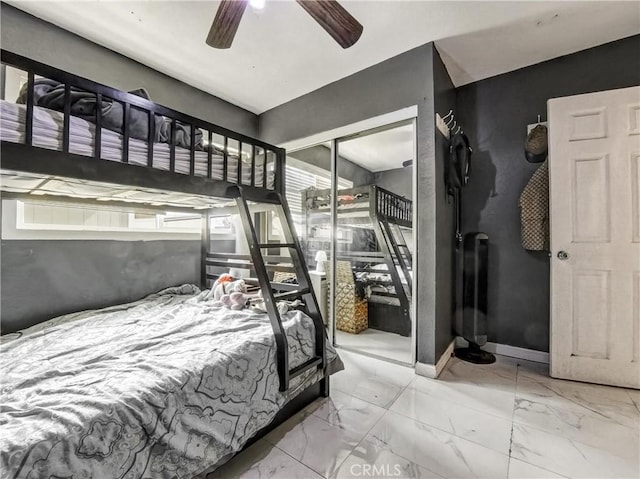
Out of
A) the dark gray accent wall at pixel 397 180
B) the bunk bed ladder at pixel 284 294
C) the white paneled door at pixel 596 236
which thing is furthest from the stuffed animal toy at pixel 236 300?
the white paneled door at pixel 596 236

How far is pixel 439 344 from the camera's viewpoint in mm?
2301

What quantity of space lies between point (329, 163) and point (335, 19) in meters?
1.57

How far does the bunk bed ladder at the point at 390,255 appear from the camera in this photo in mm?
2540

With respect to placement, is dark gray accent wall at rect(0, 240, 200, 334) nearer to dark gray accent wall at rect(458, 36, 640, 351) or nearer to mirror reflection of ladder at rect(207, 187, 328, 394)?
mirror reflection of ladder at rect(207, 187, 328, 394)

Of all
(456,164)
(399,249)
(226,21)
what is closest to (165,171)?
(226,21)

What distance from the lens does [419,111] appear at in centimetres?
227

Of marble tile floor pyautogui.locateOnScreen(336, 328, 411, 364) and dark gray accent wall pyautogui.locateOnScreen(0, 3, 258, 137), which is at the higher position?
dark gray accent wall pyautogui.locateOnScreen(0, 3, 258, 137)

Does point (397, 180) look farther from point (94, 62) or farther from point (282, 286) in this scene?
point (94, 62)

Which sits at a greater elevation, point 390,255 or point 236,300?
point 390,255

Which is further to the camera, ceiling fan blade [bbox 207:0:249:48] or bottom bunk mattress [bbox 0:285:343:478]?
ceiling fan blade [bbox 207:0:249:48]

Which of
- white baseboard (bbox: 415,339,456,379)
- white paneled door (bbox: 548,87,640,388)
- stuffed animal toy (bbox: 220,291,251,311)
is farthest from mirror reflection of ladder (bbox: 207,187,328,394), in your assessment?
white paneled door (bbox: 548,87,640,388)

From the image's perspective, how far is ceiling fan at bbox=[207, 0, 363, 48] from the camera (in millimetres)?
1341

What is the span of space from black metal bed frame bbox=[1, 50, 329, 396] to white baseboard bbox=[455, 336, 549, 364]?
5.63ft

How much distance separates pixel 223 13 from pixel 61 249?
190cm
